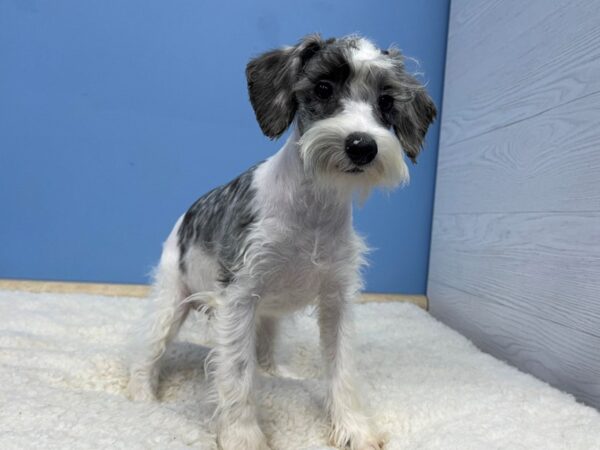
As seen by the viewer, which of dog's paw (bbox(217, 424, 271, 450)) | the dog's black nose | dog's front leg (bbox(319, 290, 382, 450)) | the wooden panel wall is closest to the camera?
the dog's black nose

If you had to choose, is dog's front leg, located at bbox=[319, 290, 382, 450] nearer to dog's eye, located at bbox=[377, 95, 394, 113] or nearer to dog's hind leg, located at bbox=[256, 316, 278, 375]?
dog's hind leg, located at bbox=[256, 316, 278, 375]

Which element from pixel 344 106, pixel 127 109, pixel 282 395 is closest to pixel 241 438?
pixel 282 395

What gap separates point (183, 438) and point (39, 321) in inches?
56.6

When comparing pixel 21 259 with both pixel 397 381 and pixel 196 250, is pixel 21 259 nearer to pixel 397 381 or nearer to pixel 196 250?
pixel 196 250

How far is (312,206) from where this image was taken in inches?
60.5

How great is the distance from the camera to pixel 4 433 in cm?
126

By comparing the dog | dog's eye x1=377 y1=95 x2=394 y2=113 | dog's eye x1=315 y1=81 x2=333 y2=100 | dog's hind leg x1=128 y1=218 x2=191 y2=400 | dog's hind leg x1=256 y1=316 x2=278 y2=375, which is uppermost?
dog's eye x1=315 y1=81 x2=333 y2=100

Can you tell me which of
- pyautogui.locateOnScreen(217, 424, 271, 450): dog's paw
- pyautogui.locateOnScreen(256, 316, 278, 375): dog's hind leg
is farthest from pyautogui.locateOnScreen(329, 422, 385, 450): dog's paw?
pyautogui.locateOnScreen(256, 316, 278, 375): dog's hind leg

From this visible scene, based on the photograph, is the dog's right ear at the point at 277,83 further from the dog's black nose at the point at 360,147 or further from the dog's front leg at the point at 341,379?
the dog's front leg at the point at 341,379

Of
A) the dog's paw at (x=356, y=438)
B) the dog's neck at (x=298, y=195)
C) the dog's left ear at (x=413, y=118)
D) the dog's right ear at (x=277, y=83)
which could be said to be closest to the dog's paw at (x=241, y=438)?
the dog's paw at (x=356, y=438)

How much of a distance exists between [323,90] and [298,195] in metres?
0.33

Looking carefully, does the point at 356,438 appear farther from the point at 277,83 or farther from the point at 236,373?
the point at 277,83

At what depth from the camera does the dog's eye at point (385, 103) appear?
1553mm

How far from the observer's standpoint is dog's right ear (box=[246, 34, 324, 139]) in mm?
1507
